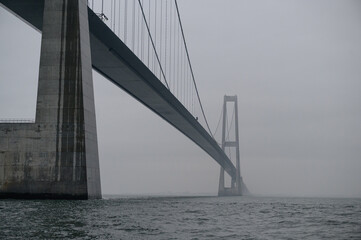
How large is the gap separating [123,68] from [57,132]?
12.0 metres

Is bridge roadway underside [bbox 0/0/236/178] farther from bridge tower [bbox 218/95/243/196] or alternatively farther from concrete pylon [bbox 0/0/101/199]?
bridge tower [bbox 218/95/243/196]

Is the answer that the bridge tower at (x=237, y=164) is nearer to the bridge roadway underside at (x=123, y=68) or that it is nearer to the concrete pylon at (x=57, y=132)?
the bridge roadway underside at (x=123, y=68)

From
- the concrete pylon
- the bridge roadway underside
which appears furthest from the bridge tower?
the concrete pylon

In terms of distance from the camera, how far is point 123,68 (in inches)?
1304

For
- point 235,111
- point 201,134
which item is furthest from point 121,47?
point 235,111

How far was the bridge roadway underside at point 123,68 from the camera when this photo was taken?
25859mm

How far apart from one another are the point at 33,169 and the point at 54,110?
259 centimetres

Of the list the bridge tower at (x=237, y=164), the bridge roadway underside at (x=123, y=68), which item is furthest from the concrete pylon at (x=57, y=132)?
the bridge tower at (x=237, y=164)

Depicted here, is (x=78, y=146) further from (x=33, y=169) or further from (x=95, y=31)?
(x=95, y=31)

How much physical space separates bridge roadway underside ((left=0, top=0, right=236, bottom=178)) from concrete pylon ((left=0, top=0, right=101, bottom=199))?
2.86m

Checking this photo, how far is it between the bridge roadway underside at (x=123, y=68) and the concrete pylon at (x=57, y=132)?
9.38 ft

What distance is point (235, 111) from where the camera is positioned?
8281cm

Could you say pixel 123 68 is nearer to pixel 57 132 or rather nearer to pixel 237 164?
pixel 57 132

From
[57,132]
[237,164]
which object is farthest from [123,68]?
[237,164]
